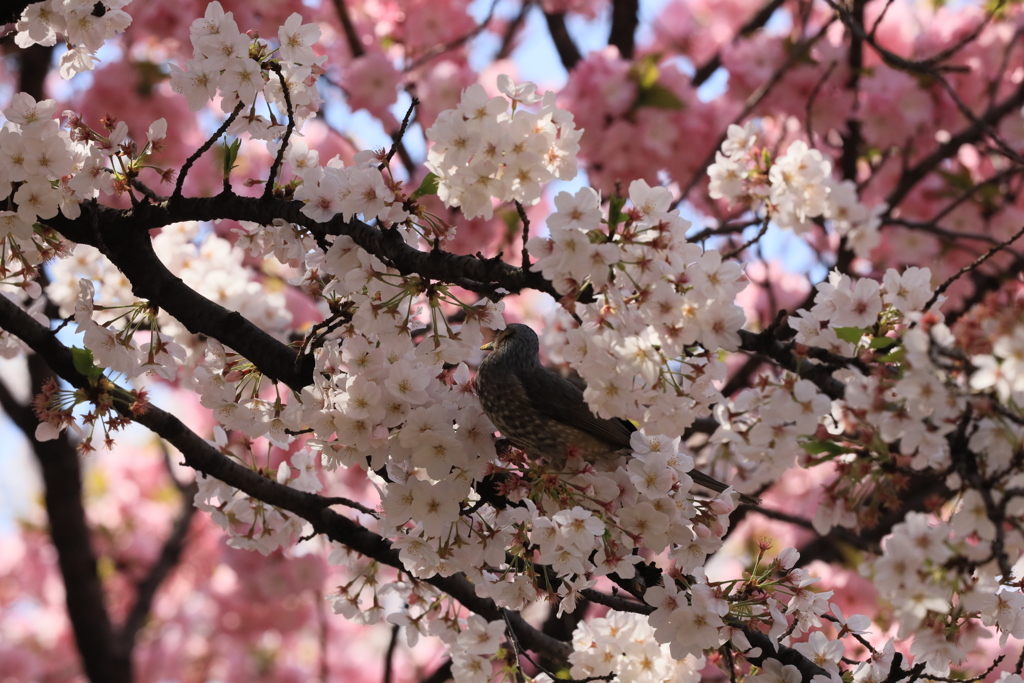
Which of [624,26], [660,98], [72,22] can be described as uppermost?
[624,26]

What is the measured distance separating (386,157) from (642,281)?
1.89 feet

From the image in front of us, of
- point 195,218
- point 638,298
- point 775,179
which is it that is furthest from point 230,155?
point 775,179

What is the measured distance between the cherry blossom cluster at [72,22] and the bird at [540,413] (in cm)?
113

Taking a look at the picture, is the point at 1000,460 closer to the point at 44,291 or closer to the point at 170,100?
the point at 44,291

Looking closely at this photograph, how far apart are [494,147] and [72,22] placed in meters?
1.03

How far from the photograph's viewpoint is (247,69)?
1.80 meters

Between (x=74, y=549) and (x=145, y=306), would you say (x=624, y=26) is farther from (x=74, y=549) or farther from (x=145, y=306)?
(x=74, y=549)

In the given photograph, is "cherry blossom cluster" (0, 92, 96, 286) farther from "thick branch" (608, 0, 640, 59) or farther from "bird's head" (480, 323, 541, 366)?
"thick branch" (608, 0, 640, 59)

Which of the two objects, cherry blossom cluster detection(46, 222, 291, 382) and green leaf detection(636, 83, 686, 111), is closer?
cherry blossom cluster detection(46, 222, 291, 382)

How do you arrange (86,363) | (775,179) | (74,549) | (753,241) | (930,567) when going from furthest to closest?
(74,549) → (775,179) → (753,241) → (86,363) → (930,567)

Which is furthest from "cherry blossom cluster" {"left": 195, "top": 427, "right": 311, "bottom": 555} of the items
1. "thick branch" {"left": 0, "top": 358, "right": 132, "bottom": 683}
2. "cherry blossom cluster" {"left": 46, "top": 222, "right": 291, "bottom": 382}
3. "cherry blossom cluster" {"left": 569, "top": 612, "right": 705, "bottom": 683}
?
"thick branch" {"left": 0, "top": 358, "right": 132, "bottom": 683}

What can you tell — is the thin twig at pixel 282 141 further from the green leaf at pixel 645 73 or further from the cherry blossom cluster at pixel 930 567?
the green leaf at pixel 645 73

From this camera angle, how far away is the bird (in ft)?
6.48

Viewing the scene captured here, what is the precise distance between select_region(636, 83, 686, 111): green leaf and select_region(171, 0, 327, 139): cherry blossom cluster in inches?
102
